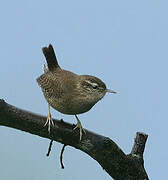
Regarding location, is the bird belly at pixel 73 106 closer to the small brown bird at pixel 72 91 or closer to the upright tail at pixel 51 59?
the small brown bird at pixel 72 91

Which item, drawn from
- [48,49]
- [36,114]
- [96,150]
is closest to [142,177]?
[96,150]

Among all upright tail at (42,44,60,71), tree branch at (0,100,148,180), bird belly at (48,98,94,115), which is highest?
upright tail at (42,44,60,71)

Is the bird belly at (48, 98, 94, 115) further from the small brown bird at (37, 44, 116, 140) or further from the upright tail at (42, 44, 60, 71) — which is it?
the upright tail at (42, 44, 60, 71)

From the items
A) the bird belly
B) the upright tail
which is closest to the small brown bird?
the bird belly

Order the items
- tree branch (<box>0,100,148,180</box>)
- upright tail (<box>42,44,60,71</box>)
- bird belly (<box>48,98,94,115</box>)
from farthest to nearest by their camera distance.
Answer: upright tail (<box>42,44,60,71</box>) < bird belly (<box>48,98,94,115</box>) < tree branch (<box>0,100,148,180</box>)

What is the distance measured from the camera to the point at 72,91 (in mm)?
2098

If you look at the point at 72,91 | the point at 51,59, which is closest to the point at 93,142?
the point at 72,91

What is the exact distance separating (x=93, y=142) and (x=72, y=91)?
0.43m

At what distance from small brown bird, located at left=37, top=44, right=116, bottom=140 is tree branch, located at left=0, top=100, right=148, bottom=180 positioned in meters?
0.21

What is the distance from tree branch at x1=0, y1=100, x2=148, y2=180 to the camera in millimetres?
1642

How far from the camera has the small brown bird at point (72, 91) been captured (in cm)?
204

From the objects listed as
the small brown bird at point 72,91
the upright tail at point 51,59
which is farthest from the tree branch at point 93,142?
the upright tail at point 51,59

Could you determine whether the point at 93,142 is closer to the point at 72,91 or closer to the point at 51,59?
the point at 72,91

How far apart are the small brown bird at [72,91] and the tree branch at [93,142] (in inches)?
8.3
